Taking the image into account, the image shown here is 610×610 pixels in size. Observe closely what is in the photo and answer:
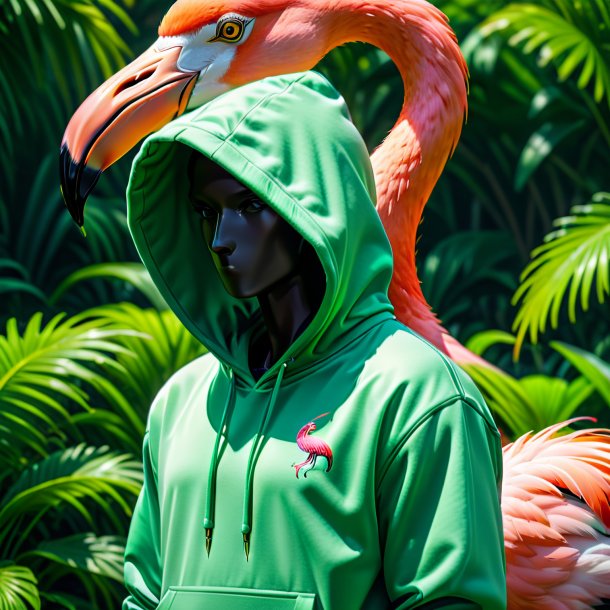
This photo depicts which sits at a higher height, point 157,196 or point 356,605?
point 157,196

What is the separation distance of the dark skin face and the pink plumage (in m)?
0.82

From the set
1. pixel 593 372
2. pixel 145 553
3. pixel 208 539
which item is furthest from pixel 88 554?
pixel 208 539

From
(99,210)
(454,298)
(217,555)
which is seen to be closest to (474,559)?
(217,555)

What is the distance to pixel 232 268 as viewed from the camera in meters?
1.27

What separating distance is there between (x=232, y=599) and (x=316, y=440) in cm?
19

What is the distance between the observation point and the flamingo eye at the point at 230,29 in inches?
90.3

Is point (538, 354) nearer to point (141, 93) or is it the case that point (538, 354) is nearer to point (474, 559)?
point (141, 93)

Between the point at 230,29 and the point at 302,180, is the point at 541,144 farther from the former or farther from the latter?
the point at 302,180

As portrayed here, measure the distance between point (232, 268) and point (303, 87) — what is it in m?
0.24

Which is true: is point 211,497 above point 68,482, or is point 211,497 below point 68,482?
above

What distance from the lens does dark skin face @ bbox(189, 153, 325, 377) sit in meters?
1.27

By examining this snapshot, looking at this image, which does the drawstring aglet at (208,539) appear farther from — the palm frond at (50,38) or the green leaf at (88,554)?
the palm frond at (50,38)

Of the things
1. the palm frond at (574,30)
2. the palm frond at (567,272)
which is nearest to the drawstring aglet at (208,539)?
the palm frond at (567,272)

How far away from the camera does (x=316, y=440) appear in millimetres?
1180
